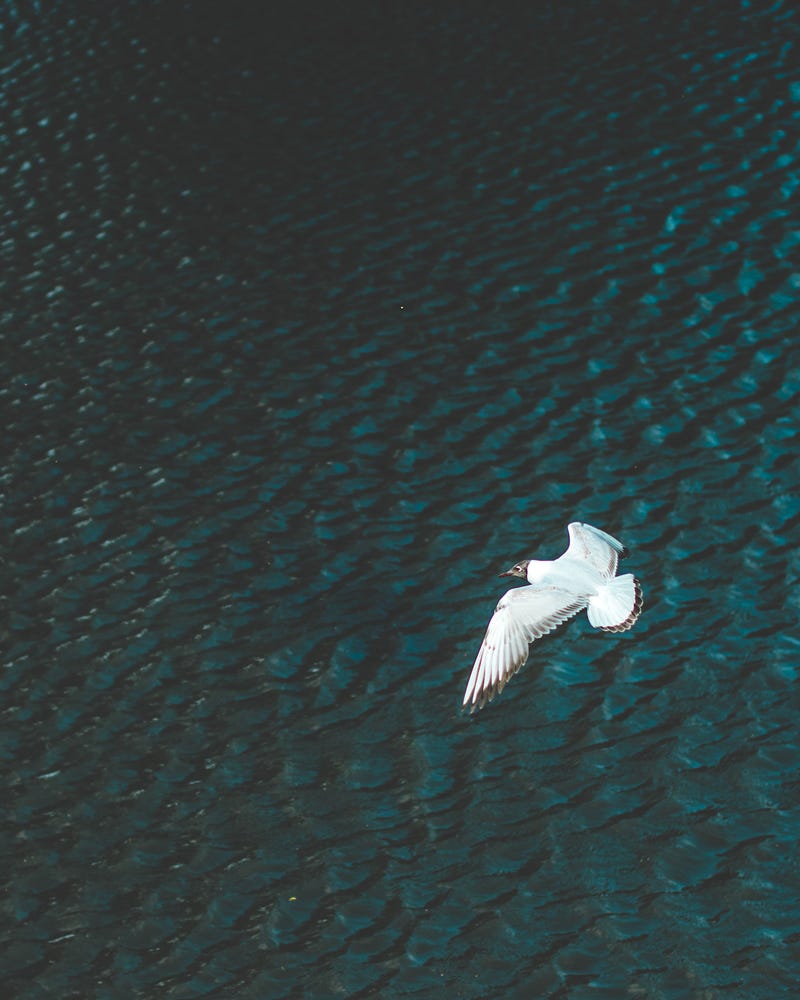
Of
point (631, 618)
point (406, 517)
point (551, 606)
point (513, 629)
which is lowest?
point (406, 517)

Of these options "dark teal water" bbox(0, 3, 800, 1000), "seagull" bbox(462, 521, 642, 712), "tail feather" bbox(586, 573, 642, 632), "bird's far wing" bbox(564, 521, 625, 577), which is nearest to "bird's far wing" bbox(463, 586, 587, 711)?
"seagull" bbox(462, 521, 642, 712)

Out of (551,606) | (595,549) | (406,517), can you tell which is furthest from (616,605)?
(406,517)

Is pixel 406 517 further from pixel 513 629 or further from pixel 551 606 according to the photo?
pixel 513 629

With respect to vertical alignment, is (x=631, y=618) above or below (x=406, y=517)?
above

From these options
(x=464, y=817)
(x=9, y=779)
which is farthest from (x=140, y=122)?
(x=464, y=817)

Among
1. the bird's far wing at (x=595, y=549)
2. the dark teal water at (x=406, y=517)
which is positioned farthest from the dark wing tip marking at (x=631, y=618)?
the dark teal water at (x=406, y=517)

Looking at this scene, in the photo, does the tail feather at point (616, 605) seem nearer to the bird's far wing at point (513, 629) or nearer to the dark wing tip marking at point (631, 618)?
the dark wing tip marking at point (631, 618)
